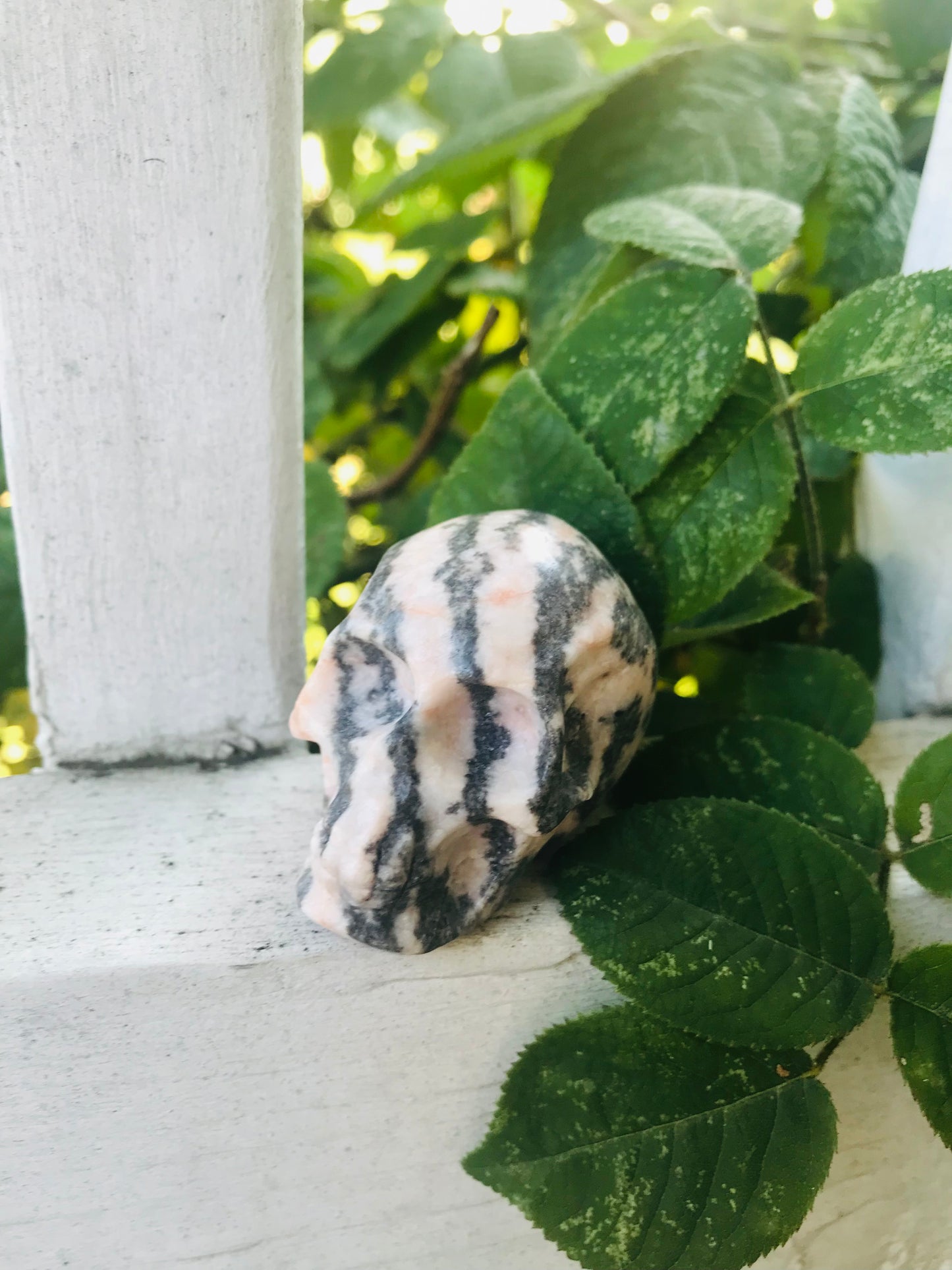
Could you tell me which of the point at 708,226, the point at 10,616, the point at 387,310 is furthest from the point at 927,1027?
the point at 387,310

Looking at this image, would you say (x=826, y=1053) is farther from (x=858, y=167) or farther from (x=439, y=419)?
(x=439, y=419)

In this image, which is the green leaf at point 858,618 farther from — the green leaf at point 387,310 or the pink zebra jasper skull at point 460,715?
the green leaf at point 387,310

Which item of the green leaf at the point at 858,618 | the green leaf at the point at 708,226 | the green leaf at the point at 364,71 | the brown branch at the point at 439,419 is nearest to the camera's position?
the green leaf at the point at 708,226

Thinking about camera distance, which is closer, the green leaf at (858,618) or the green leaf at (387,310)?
the green leaf at (858,618)

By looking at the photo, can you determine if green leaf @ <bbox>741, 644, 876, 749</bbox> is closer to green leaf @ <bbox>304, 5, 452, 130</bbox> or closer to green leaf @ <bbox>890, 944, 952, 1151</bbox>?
green leaf @ <bbox>890, 944, 952, 1151</bbox>

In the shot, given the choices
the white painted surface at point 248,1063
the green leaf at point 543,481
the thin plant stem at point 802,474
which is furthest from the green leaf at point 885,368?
the white painted surface at point 248,1063

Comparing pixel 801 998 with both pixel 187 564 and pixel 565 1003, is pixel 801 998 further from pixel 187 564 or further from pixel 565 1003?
pixel 187 564

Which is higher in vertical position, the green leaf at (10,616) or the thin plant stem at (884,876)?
the green leaf at (10,616)
